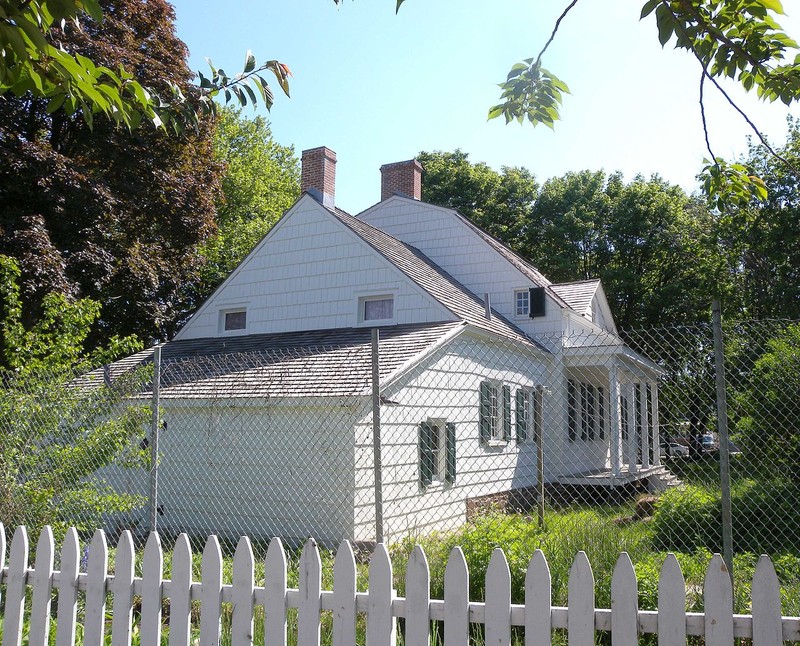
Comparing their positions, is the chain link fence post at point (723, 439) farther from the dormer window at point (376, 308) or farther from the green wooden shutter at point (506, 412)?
the dormer window at point (376, 308)

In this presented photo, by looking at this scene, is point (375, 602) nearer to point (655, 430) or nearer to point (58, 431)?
point (58, 431)

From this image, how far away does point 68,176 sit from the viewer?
728 inches

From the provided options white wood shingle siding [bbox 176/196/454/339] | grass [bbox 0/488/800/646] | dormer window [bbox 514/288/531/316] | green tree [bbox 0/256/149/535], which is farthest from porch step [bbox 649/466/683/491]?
green tree [bbox 0/256/149/535]

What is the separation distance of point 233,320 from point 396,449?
803 cm

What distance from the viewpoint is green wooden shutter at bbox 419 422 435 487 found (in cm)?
1291

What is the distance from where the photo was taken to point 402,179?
899 inches

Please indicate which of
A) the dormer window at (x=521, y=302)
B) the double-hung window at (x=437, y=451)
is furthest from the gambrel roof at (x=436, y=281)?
the double-hung window at (x=437, y=451)

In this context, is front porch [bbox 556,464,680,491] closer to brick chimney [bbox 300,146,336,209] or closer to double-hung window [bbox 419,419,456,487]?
double-hung window [bbox 419,419,456,487]

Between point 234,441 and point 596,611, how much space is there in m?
9.72

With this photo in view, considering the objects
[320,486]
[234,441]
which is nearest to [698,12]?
[320,486]

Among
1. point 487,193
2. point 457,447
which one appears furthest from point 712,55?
point 487,193

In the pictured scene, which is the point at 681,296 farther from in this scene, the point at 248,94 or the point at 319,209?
the point at 248,94

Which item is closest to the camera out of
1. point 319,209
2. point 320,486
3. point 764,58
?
point 764,58

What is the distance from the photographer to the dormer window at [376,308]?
16484mm
